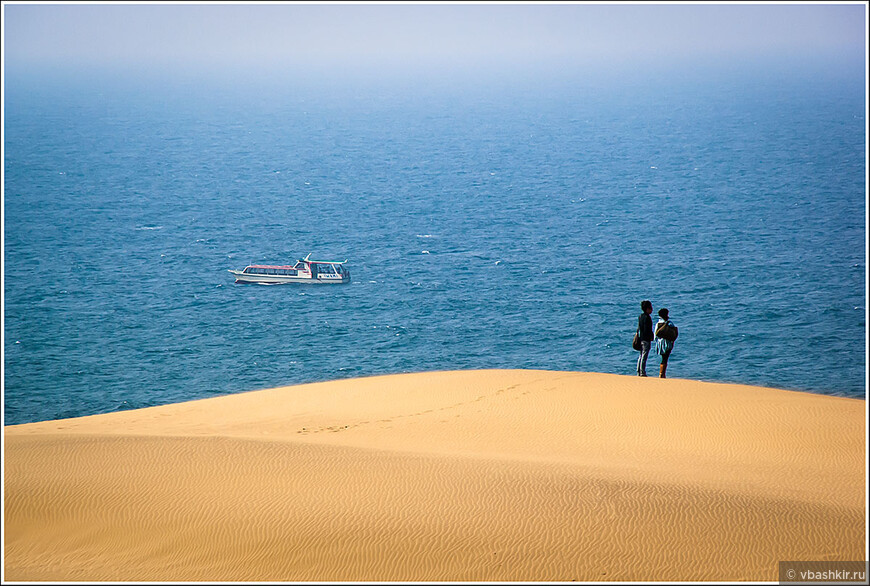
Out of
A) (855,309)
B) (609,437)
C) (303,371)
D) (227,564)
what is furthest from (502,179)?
(227,564)

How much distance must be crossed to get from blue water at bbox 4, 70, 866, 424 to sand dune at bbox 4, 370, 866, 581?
18723 millimetres

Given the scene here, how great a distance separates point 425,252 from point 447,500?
48540 millimetres

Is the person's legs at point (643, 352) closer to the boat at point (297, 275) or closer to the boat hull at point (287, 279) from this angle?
the boat at point (297, 275)

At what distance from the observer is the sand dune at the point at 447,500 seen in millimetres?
7457

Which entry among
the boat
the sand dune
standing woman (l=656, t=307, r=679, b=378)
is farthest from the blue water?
the sand dune

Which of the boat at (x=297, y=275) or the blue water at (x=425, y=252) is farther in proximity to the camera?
the boat at (x=297, y=275)

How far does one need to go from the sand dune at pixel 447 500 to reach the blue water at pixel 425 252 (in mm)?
18723

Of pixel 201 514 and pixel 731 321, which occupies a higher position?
pixel 201 514

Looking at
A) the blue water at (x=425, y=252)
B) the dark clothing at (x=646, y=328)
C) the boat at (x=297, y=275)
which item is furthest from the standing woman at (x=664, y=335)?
the boat at (x=297, y=275)

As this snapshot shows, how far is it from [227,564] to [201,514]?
1.12 metres

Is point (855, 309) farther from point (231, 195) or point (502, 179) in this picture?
point (231, 195)

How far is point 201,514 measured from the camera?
333 inches

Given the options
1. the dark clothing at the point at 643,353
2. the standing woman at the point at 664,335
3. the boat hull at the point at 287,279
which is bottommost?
the boat hull at the point at 287,279

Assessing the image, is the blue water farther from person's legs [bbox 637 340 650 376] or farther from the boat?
person's legs [bbox 637 340 650 376]
